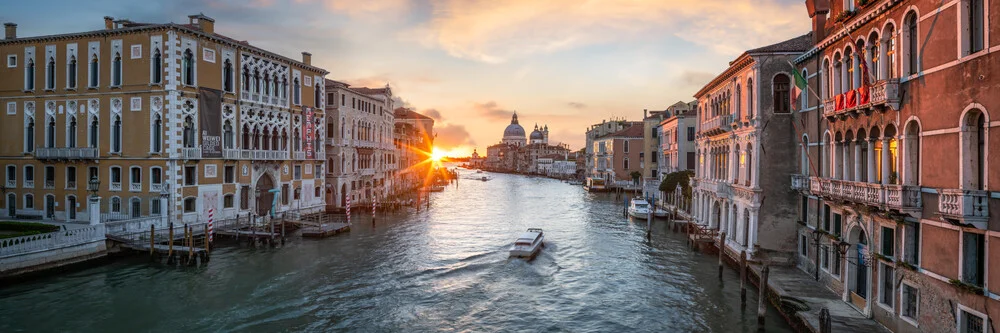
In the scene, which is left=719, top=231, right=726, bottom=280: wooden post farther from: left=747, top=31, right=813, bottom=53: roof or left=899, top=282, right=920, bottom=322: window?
left=899, top=282, right=920, bottom=322: window

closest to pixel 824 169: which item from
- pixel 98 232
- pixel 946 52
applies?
pixel 946 52

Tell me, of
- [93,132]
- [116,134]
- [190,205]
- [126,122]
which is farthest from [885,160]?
[93,132]

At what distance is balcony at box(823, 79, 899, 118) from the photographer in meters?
12.1

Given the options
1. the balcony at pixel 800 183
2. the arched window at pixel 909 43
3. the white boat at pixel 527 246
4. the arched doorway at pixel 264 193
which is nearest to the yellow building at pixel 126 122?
the arched doorway at pixel 264 193

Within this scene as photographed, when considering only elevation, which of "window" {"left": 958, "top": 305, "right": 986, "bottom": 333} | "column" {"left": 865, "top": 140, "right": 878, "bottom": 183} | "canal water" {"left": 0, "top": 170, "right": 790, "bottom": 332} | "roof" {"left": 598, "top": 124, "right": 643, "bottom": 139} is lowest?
"canal water" {"left": 0, "top": 170, "right": 790, "bottom": 332}

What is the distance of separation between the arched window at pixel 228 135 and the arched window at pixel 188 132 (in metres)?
2.02

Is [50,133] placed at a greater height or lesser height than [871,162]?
greater

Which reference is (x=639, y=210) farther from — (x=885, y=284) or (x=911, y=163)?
(x=911, y=163)

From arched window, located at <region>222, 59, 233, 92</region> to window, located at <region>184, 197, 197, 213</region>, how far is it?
6.27 meters

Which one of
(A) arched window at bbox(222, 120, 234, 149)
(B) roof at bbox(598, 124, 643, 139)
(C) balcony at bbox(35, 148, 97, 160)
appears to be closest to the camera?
(C) balcony at bbox(35, 148, 97, 160)

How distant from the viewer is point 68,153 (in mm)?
26844

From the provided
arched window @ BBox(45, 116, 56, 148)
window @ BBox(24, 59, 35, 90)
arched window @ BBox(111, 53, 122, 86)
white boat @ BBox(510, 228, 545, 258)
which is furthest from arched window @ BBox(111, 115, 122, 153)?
white boat @ BBox(510, 228, 545, 258)

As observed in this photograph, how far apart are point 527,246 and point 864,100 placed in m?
15.9

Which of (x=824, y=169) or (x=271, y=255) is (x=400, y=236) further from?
(x=824, y=169)
